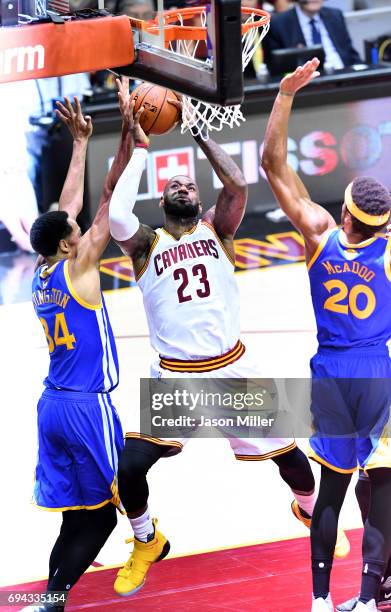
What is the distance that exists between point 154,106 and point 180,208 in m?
0.56

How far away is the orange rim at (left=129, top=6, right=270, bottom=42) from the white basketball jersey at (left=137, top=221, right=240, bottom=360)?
1044mm

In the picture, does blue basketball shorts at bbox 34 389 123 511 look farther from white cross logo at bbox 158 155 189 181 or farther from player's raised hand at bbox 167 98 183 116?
white cross logo at bbox 158 155 189 181

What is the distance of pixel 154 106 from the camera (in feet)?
22.3

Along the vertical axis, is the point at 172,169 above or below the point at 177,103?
below

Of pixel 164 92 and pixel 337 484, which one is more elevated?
pixel 164 92

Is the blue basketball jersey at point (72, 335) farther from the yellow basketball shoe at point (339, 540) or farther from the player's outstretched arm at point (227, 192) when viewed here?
the yellow basketball shoe at point (339, 540)

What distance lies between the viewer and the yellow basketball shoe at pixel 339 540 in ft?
22.9

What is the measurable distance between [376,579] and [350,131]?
26.6 ft

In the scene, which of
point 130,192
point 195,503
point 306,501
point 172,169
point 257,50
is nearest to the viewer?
point 130,192

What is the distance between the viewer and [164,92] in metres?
6.83

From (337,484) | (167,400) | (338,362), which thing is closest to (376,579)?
(337,484)

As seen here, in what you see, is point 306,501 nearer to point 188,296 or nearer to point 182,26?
point 188,296

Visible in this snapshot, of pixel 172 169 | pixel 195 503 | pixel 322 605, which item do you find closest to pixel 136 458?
pixel 322 605

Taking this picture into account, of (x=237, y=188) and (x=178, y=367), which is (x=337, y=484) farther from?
(x=237, y=188)
